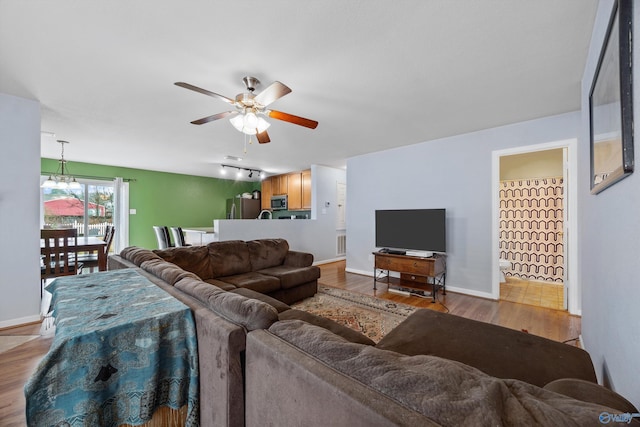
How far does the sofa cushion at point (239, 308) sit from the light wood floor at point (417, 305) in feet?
4.41

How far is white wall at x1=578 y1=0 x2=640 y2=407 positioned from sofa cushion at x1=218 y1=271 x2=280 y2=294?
2.60 metres

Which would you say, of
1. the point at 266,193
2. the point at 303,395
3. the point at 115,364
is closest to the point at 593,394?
→ the point at 303,395

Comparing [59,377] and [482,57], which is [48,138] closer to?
[59,377]

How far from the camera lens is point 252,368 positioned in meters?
0.92

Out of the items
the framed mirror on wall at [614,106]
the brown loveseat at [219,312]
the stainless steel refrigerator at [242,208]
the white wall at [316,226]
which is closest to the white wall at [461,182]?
the white wall at [316,226]

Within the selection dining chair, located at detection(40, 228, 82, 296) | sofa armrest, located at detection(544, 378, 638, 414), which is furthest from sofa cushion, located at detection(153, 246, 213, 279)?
sofa armrest, located at detection(544, 378, 638, 414)

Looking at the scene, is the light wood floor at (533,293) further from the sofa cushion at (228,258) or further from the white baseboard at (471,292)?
the sofa cushion at (228,258)

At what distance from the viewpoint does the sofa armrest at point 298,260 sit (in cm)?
361

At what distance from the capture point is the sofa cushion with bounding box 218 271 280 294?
276 cm

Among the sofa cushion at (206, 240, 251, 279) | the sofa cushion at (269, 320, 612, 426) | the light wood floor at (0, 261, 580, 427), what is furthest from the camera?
the sofa cushion at (206, 240, 251, 279)

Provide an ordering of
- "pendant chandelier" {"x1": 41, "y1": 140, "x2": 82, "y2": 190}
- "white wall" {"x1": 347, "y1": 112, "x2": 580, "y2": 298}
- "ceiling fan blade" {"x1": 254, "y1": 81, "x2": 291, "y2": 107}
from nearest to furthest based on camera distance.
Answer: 1. "ceiling fan blade" {"x1": 254, "y1": 81, "x2": 291, "y2": 107}
2. "white wall" {"x1": 347, "y1": 112, "x2": 580, "y2": 298}
3. "pendant chandelier" {"x1": 41, "y1": 140, "x2": 82, "y2": 190}

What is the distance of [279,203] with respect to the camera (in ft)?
22.7

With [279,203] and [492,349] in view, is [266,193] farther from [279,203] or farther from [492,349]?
[492,349]

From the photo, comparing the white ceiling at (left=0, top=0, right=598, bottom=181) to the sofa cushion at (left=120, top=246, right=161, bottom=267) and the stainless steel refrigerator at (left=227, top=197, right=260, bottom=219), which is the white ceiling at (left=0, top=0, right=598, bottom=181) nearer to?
the sofa cushion at (left=120, top=246, right=161, bottom=267)
